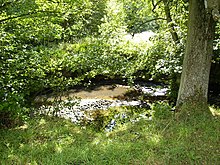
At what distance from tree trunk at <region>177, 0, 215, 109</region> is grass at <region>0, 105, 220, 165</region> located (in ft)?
1.61

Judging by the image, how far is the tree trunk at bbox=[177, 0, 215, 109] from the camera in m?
4.70

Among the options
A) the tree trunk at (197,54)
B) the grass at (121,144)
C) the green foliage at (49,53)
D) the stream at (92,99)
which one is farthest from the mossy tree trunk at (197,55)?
the stream at (92,99)

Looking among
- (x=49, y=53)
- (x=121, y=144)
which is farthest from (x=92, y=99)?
(x=121, y=144)

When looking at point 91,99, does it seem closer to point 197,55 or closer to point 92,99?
point 92,99

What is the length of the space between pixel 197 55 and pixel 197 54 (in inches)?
0.7

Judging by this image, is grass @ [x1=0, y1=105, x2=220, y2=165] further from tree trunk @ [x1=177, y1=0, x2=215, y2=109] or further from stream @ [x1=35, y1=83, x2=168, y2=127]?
stream @ [x1=35, y1=83, x2=168, y2=127]

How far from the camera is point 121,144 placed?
3.83 m

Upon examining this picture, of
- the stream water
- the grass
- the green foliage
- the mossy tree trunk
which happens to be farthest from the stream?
the mossy tree trunk

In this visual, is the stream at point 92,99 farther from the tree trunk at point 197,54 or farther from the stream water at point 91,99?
the tree trunk at point 197,54

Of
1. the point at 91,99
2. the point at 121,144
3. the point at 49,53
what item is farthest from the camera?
the point at 91,99

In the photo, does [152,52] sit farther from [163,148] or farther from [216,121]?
[163,148]

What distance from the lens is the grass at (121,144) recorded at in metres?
3.38

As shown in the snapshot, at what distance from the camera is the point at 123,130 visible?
4.78m

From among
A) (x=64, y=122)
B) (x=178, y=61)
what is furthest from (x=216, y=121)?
(x=64, y=122)
